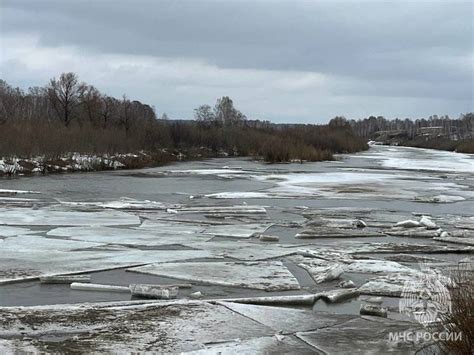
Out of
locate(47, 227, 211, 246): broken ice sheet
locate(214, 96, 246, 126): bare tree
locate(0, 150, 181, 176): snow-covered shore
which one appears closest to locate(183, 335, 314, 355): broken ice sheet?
locate(47, 227, 211, 246): broken ice sheet

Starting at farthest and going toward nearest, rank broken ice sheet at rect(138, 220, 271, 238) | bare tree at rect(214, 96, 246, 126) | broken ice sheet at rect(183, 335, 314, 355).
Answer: bare tree at rect(214, 96, 246, 126) → broken ice sheet at rect(138, 220, 271, 238) → broken ice sheet at rect(183, 335, 314, 355)

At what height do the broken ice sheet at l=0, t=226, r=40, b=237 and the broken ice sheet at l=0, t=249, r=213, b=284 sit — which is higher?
the broken ice sheet at l=0, t=226, r=40, b=237

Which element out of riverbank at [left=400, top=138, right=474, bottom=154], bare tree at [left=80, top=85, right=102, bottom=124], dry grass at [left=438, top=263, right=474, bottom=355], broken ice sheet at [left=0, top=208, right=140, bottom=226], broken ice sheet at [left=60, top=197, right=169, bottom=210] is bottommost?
broken ice sheet at [left=60, top=197, right=169, bottom=210]

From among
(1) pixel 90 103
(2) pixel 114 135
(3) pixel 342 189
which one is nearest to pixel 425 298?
(3) pixel 342 189

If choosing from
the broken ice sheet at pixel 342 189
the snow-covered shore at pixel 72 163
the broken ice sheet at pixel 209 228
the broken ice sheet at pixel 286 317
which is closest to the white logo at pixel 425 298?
the broken ice sheet at pixel 286 317

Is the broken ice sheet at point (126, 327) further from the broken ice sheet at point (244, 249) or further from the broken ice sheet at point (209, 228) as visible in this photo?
the broken ice sheet at point (209, 228)

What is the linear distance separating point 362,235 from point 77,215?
775 centimetres

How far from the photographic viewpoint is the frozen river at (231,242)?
8859mm

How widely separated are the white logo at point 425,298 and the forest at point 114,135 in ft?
119

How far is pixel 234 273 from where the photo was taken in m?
9.69

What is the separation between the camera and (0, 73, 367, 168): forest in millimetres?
45188

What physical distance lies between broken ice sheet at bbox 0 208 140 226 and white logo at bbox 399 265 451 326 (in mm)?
8594

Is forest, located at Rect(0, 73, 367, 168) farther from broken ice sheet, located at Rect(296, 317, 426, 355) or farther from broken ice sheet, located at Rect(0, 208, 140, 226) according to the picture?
broken ice sheet, located at Rect(296, 317, 426, 355)

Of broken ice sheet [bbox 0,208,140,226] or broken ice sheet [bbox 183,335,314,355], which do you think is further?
broken ice sheet [bbox 0,208,140,226]
